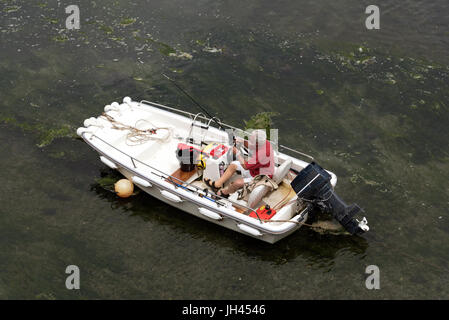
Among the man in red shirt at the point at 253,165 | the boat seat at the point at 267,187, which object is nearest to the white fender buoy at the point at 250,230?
the boat seat at the point at 267,187

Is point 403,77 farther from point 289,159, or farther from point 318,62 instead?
point 289,159

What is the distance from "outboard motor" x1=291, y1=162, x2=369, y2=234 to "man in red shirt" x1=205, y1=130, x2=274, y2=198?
61cm

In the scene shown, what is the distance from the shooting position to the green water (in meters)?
8.06

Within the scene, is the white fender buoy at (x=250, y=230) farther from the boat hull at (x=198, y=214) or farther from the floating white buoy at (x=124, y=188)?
the floating white buoy at (x=124, y=188)

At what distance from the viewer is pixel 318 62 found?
12703 millimetres

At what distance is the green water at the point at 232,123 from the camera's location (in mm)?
8062

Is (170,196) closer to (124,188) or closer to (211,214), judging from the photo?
(211,214)

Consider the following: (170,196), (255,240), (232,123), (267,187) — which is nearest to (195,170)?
(170,196)

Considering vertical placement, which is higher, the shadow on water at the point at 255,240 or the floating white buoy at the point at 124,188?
the floating white buoy at the point at 124,188

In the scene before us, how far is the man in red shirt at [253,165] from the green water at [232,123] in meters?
0.95

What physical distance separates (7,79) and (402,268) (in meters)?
10.7

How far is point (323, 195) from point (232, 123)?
148 inches

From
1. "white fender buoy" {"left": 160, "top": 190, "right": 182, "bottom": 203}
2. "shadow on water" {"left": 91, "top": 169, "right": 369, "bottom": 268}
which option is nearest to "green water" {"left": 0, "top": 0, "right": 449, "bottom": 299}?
"shadow on water" {"left": 91, "top": 169, "right": 369, "bottom": 268}
